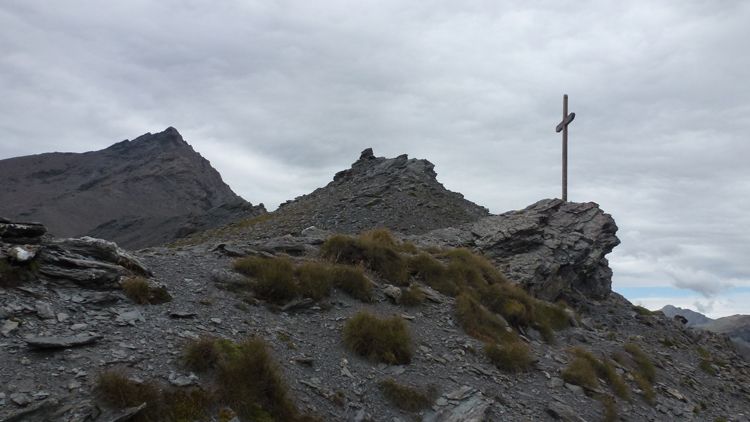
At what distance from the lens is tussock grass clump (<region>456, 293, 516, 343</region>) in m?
13.2

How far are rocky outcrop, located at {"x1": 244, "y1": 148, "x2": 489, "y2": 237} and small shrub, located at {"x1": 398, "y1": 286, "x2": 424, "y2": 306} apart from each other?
1725 cm

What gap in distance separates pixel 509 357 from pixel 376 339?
3849 mm

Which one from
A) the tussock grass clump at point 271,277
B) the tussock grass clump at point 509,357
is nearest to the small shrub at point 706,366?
the tussock grass clump at point 509,357

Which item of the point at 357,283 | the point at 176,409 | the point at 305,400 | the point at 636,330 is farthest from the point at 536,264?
the point at 176,409

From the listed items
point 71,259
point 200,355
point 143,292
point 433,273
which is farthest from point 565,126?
point 71,259

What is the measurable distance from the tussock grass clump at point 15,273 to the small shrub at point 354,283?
23.5ft

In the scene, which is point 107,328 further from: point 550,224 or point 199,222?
point 199,222

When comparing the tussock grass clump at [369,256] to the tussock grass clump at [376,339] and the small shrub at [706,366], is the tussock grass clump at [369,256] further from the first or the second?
the small shrub at [706,366]

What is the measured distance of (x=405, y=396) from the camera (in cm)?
915

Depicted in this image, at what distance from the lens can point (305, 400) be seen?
Answer: 8.11 m

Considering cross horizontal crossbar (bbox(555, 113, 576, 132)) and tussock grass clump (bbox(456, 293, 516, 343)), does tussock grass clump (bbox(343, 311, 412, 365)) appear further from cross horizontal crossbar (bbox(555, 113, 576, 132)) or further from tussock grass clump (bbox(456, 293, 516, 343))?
cross horizontal crossbar (bbox(555, 113, 576, 132))

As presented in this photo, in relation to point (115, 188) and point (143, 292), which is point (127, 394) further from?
point (115, 188)

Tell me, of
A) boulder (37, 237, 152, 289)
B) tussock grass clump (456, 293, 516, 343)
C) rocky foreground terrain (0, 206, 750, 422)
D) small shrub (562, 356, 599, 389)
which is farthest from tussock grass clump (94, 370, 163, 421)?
small shrub (562, 356, 599, 389)

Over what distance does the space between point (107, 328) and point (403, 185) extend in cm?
3453
